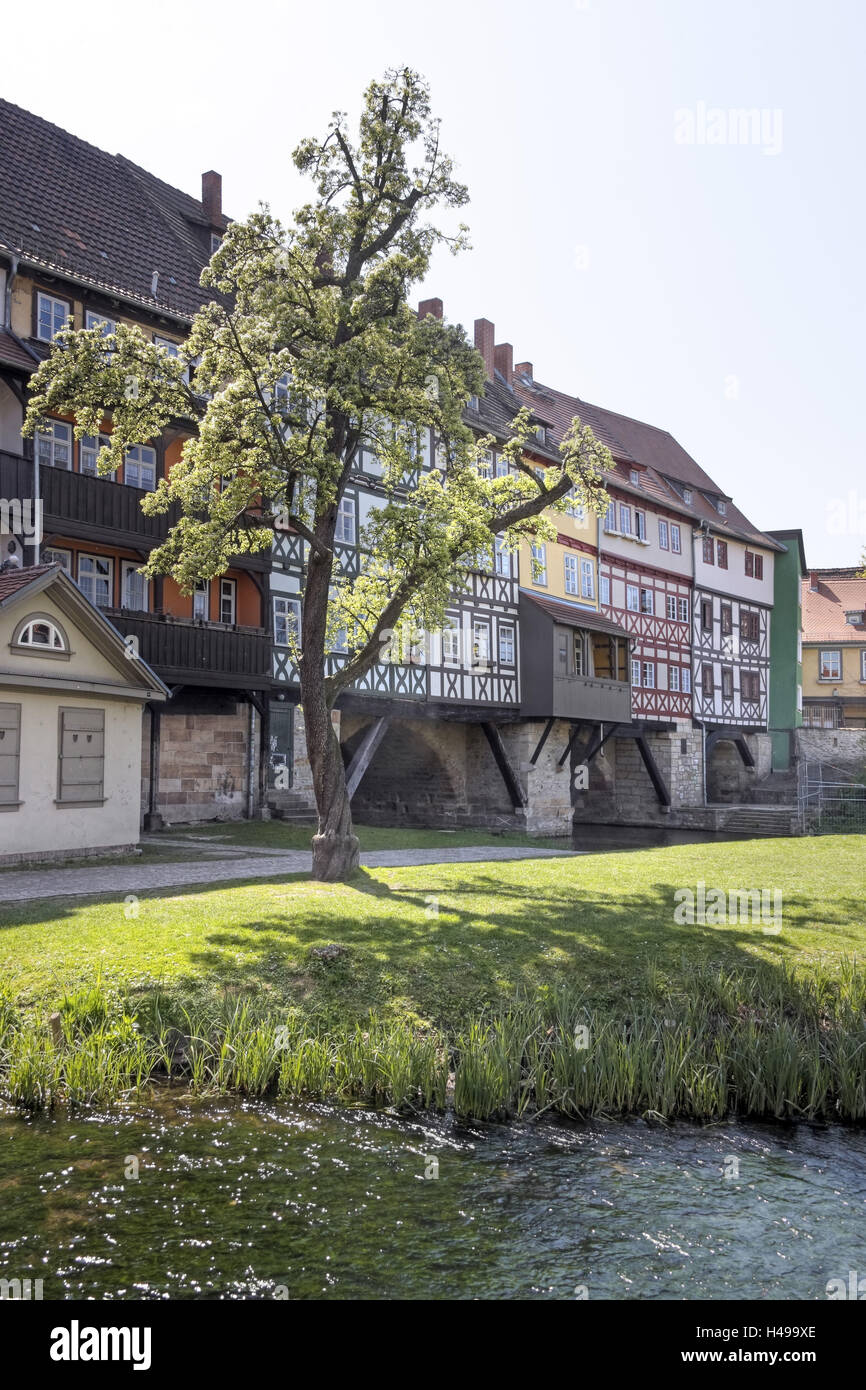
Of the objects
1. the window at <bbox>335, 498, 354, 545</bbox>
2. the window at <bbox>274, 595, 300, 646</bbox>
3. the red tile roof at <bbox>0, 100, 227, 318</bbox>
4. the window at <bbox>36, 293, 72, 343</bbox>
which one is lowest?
the window at <bbox>274, 595, 300, 646</bbox>

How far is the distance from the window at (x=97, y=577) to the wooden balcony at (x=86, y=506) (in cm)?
94

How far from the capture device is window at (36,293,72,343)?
1911 centimetres

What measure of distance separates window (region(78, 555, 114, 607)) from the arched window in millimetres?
4159

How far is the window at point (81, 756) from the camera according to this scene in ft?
51.6

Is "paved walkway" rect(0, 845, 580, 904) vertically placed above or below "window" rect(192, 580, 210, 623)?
below

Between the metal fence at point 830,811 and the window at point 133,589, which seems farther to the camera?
the metal fence at point 830,811

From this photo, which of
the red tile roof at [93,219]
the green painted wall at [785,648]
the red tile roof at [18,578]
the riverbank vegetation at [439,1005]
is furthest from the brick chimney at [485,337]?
the riverbank vegetation at [439,1005]

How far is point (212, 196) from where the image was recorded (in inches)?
1027

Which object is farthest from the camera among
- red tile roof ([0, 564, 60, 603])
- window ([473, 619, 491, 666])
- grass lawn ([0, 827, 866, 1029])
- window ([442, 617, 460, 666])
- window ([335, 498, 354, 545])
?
window ([473, 619, 491, 666])

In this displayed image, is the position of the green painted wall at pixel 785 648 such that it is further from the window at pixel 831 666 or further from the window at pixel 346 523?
the window at pixel 346 523

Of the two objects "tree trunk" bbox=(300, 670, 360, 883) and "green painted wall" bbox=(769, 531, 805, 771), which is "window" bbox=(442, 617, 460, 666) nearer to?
"tree trunk" bbox=(300, 670, 360, 883)

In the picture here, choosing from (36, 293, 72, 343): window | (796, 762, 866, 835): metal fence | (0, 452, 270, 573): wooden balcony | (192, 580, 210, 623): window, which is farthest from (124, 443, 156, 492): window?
(796, 762, 866, 835): metal fence
